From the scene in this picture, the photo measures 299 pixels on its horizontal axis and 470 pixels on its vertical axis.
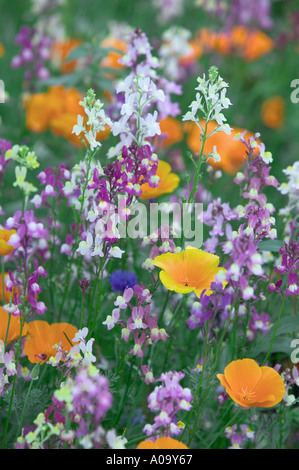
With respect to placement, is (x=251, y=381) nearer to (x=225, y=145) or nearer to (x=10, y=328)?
(x=10, y=328)

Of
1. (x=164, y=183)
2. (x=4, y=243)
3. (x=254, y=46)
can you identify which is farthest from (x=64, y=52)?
(x=4, y=243)

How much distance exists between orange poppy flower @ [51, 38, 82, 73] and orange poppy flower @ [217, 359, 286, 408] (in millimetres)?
1971

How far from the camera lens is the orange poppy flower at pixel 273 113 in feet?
10.9

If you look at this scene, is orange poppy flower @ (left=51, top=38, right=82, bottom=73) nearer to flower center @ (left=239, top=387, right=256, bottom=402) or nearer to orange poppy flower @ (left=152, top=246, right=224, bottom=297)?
orange poppy flower @ (left=152, top=246, right=224, bottom=297)

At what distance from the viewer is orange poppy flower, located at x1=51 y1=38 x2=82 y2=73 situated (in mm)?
2822

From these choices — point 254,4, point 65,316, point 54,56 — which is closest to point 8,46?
point 54,56

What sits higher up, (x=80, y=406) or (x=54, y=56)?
(x=54, y=56)

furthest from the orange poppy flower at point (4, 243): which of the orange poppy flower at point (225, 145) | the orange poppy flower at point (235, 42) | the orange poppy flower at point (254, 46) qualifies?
the orange poppy flower at point (254, 46)

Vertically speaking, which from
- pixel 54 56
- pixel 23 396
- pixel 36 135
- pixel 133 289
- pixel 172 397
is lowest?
pixel 23 396

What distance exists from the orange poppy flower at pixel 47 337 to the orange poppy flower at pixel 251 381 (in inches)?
13.4

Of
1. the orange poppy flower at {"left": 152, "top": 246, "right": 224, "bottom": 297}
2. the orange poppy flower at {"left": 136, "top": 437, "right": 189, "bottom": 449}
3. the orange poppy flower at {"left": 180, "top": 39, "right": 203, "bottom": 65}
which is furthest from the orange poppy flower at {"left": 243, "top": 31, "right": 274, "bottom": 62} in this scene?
the orange poppy flower at {"left": 136, "top": 437, "right": 189, "bottom": 449}

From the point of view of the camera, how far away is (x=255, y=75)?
3475 mm

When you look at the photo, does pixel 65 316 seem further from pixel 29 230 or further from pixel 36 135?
pixel 36 135
